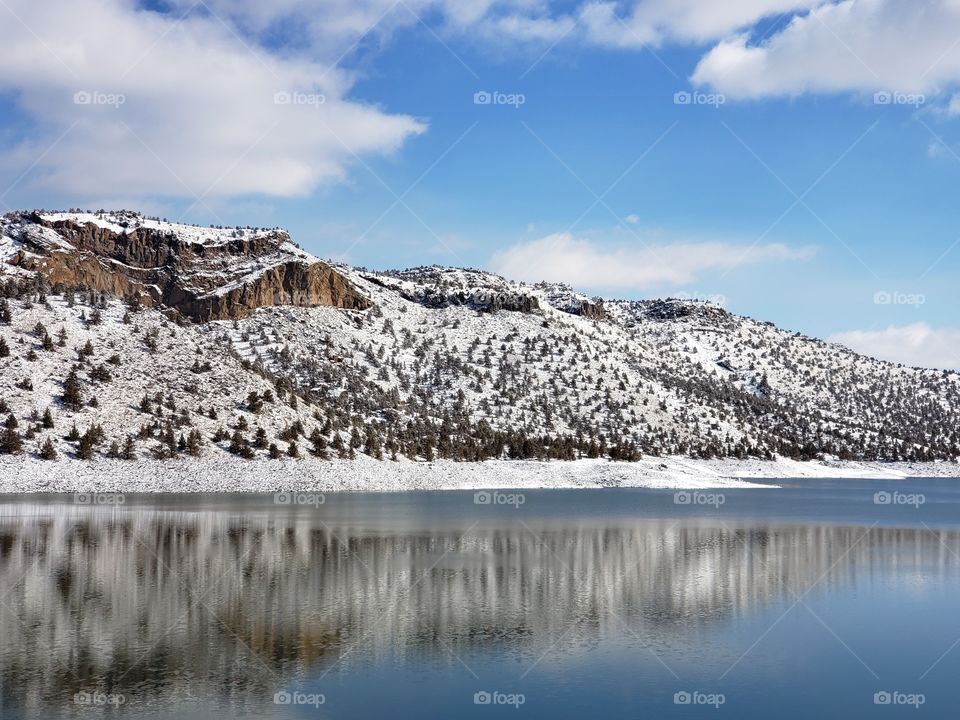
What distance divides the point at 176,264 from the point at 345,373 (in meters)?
36.6

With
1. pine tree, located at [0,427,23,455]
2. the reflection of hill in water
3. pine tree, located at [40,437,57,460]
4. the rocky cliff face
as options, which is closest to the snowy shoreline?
pine tree, located at [40,437,57,460]

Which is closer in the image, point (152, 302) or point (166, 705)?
point (166, 705)

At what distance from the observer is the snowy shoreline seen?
5753 cm

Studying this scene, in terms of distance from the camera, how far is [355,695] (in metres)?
16.0

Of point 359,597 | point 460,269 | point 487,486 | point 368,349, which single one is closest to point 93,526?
point 359,597

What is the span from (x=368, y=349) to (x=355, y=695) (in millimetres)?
112896

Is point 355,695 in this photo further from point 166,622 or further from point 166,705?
point 166,622

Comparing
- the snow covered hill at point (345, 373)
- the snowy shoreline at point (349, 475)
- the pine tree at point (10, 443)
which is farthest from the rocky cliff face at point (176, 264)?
the pine tree at point (10, 443)

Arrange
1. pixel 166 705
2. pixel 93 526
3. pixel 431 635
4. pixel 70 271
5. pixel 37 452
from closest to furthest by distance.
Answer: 1. pixel 166 705
2. pixel 431 635
3. pixel 93 526
4. pixel 37 452
5. pixel 70 271

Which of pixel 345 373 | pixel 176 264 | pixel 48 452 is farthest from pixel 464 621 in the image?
pixel 176 264

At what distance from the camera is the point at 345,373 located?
117125 millimetres

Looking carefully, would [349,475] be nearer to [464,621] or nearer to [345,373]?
[345,373]

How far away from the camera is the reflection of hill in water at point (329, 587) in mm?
18266

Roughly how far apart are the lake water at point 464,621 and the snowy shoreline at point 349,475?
1597 centimetres
